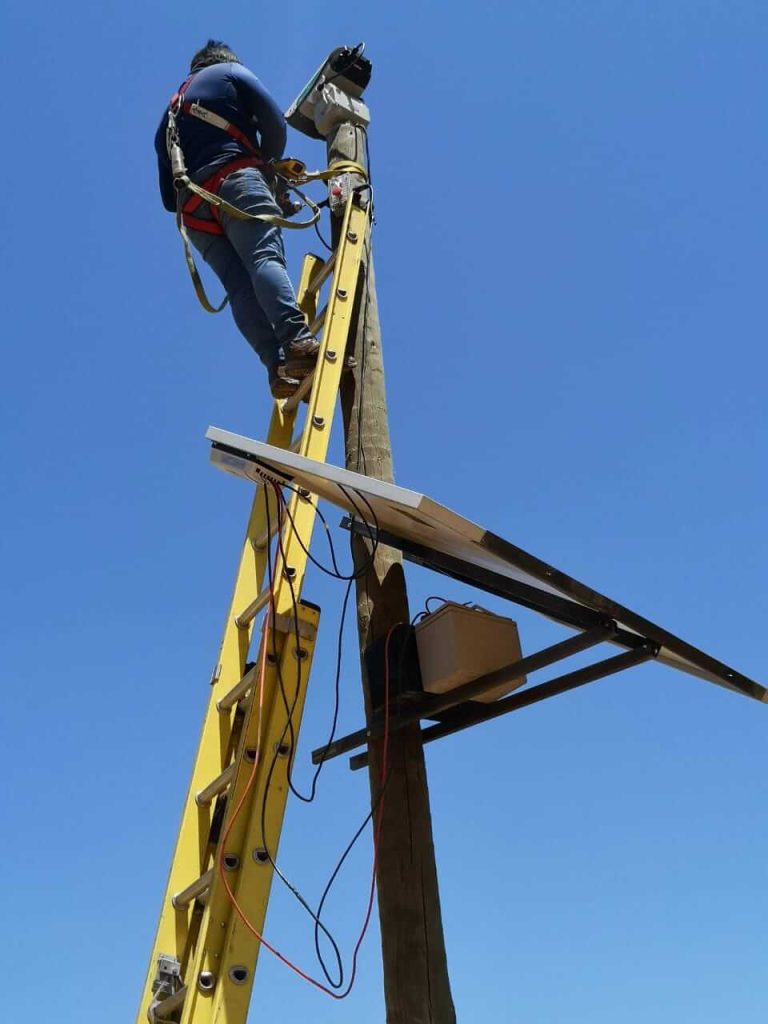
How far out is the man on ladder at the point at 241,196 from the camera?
4.11m

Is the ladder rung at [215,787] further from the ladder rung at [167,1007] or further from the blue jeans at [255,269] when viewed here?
the blue jeans at [255,269]

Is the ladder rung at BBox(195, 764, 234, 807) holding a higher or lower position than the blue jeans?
lower

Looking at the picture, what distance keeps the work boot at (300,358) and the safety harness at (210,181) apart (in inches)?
24.0

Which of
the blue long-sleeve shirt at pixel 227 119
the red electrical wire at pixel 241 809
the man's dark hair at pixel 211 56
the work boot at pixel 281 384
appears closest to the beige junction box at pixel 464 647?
the red electrical wire at pixel 241 809

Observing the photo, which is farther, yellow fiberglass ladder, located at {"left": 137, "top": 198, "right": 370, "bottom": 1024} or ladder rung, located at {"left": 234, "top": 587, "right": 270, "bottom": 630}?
ladder rung, located at {"left": 234, "top": 587, "right": 270, "bottom": 630}

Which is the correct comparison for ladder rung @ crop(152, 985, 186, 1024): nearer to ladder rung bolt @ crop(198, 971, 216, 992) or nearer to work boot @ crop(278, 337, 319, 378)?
ladder rung bolt @ crop(198, 971, 216, 992)

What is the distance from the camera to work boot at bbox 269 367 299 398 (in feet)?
13.9

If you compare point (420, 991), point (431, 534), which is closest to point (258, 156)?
point (431, 534)

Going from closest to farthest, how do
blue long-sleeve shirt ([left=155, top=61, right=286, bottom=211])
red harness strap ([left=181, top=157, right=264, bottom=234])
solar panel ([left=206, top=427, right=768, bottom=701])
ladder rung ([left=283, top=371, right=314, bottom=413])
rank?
solar panel ([left=206, top=427, right=768, bottom=701]) < ladder rung ([left=283, top=371, right=314, bottom=413]) < red harness strap ([left=181, top=157, right=264, bottom=234]) < blue long-sleeve shirt ([left=155, top=61, right=286, bottom=211])

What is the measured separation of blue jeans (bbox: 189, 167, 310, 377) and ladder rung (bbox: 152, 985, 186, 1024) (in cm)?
250

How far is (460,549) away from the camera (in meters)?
3.28

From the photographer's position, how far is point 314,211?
4750 millimetres

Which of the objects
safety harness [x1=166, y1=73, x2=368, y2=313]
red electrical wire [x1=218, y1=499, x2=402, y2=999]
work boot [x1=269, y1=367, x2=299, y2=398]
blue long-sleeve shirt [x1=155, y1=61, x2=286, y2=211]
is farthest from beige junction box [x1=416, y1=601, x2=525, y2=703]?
blue long-sleeve shirt [x1=155, y1=61, x2=286, y2=211]

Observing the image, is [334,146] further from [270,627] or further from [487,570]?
[270,627]
